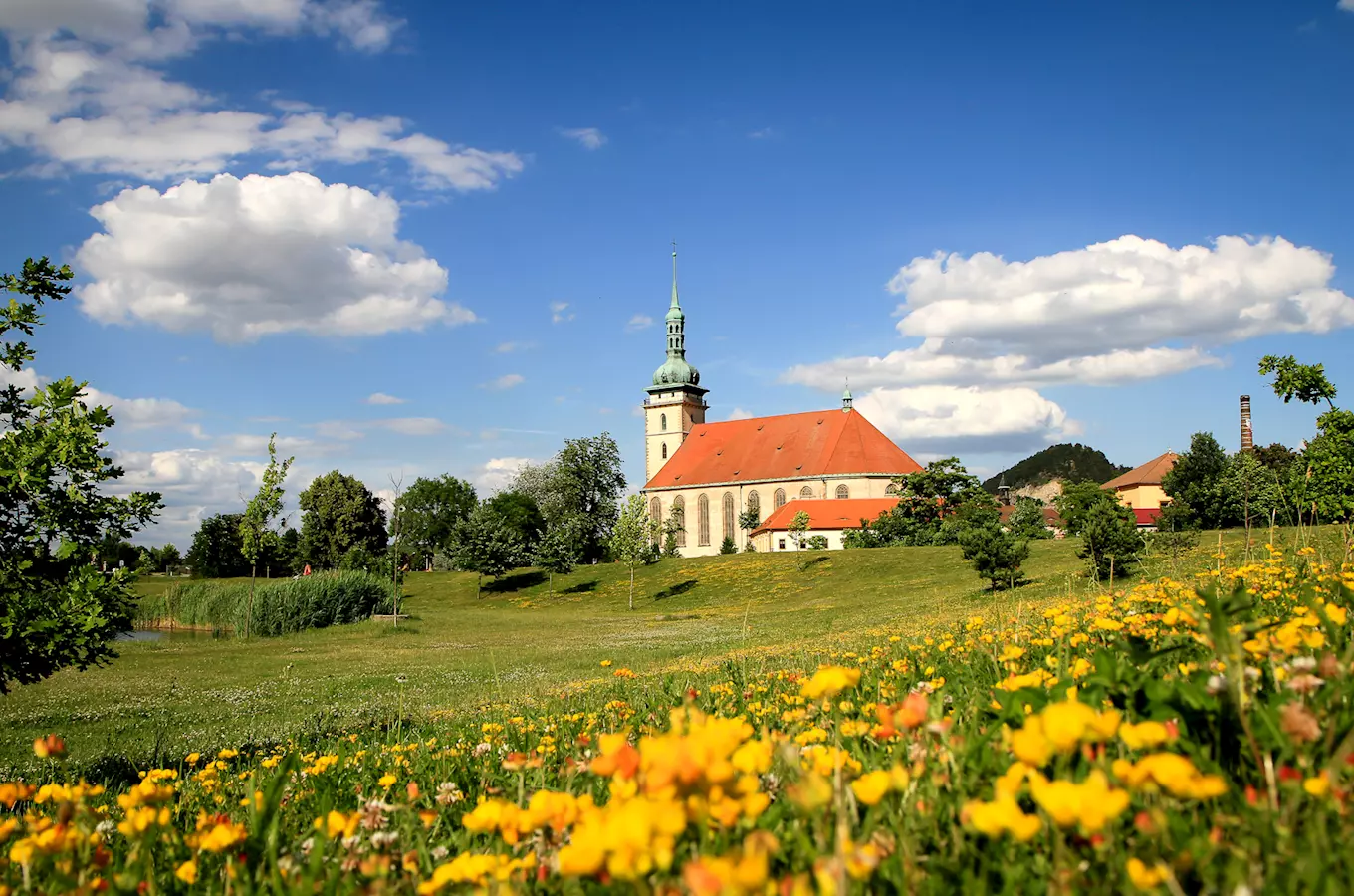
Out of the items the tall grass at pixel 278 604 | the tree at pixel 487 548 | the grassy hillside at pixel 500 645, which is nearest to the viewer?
the grassy hillside at pixel 500 645

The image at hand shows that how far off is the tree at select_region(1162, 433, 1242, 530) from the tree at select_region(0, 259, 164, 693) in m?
56.6

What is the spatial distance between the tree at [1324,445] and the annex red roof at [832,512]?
47.6m

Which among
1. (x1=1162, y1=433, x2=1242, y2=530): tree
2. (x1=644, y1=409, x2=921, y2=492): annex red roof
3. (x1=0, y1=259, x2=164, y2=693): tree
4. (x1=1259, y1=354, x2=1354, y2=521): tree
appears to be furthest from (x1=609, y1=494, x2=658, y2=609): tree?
(x1=0, y1=259, x2=164, y2=693): tree

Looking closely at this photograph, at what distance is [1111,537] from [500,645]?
55.8 ft

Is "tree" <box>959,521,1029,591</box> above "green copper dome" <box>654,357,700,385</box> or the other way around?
the other way around

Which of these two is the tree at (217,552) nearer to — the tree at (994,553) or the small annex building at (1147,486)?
the tree at (994,553)

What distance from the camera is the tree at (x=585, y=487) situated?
84562mm

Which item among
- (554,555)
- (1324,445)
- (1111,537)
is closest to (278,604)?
(554,555)

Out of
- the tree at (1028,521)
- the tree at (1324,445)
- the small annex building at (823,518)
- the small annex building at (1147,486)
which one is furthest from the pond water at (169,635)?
the small annex building at (1147,486)

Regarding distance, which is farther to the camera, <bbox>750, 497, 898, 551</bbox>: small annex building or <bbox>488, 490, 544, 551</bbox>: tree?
<bbox>488, 490, 544, 551</bbox>: tree

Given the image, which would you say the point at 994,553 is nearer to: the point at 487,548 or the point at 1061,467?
the point at 487,548

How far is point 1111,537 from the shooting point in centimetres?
2181

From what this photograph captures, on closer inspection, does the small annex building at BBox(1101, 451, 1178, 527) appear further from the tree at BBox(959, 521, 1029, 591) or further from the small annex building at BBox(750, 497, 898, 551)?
the tree at BBox(959, 521, 1029, 591)

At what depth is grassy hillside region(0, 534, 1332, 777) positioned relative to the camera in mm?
11938
